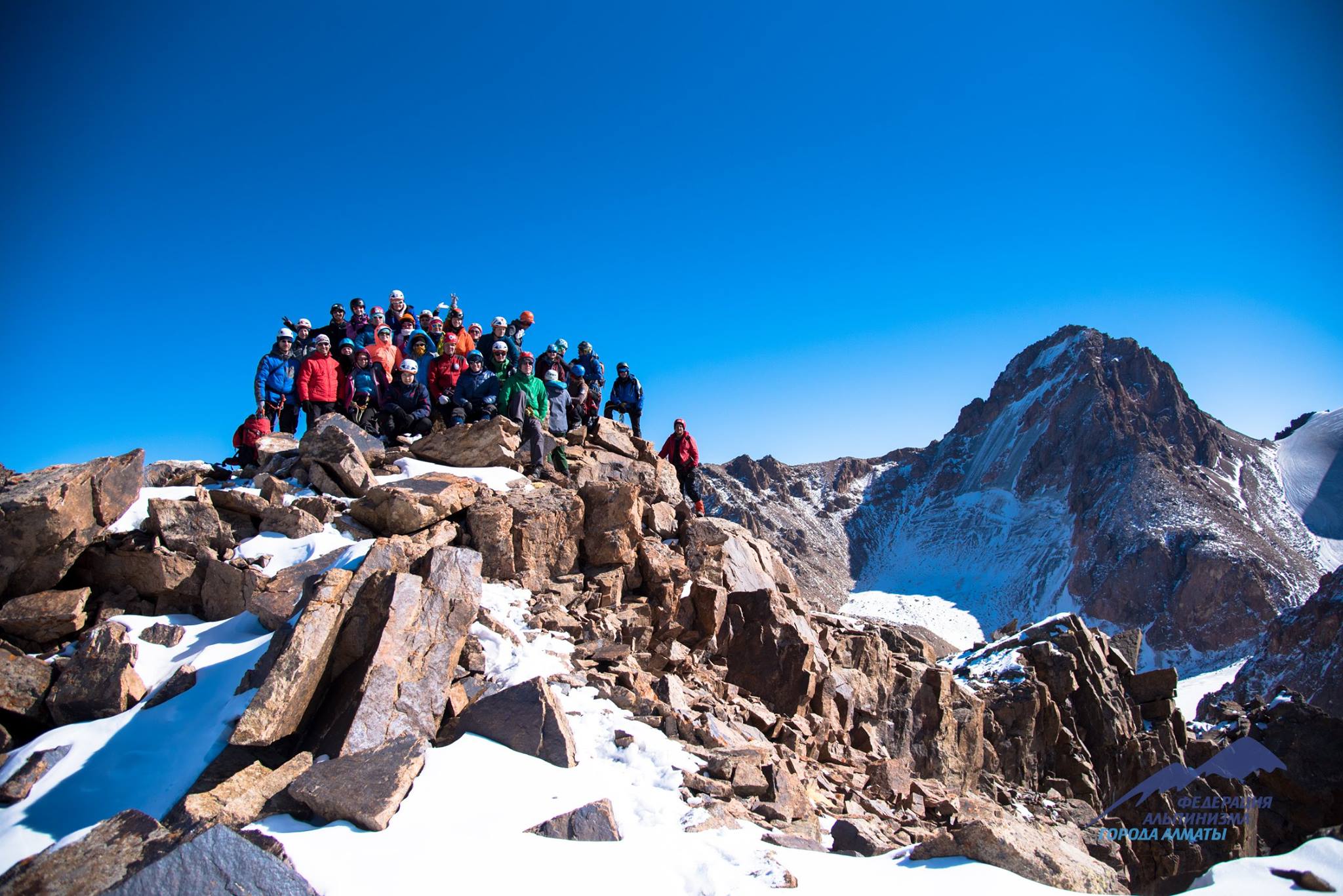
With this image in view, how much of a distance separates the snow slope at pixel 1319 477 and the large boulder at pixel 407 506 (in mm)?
168380

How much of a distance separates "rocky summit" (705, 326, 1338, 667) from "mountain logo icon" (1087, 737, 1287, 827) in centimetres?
9065

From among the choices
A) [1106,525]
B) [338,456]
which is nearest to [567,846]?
[338,456]

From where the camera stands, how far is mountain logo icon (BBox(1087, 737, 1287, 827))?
25.4 meters

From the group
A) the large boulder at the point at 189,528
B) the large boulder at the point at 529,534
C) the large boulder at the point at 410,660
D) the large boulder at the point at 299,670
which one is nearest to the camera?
the large boulder at the point at 299,670

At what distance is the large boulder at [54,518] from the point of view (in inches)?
366

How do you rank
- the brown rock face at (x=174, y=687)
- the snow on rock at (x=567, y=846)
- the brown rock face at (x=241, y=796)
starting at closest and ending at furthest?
the snow on rock at (x=567, y=846)
the brown rock face at (x=241, y=796)
the brown rock face at (x=174, y=687)

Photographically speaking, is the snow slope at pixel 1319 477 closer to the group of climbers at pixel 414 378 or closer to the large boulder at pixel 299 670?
the group of climbers at pixel 414 378

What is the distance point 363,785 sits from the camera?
618 centimetres

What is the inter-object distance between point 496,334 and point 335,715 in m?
12.2

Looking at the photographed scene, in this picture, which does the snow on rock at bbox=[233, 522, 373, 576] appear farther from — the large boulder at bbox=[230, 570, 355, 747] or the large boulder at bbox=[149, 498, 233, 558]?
the large boulder at bbox=[230, 570, 355, 747]

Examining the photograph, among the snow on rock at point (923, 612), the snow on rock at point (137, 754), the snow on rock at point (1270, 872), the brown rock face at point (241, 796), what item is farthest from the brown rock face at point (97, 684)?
the snow on rock at point (923, 612)

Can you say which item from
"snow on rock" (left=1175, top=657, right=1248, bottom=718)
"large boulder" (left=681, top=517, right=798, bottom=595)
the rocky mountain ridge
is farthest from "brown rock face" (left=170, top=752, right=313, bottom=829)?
"snow on rock" (left=1175, top=657, right=1248, bottom=718)

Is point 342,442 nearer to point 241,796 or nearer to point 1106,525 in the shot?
point 241,796

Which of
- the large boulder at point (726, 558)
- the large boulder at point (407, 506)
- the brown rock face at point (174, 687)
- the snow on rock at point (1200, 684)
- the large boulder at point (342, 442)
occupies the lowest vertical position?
the snow on rock at point (1200, 684)
